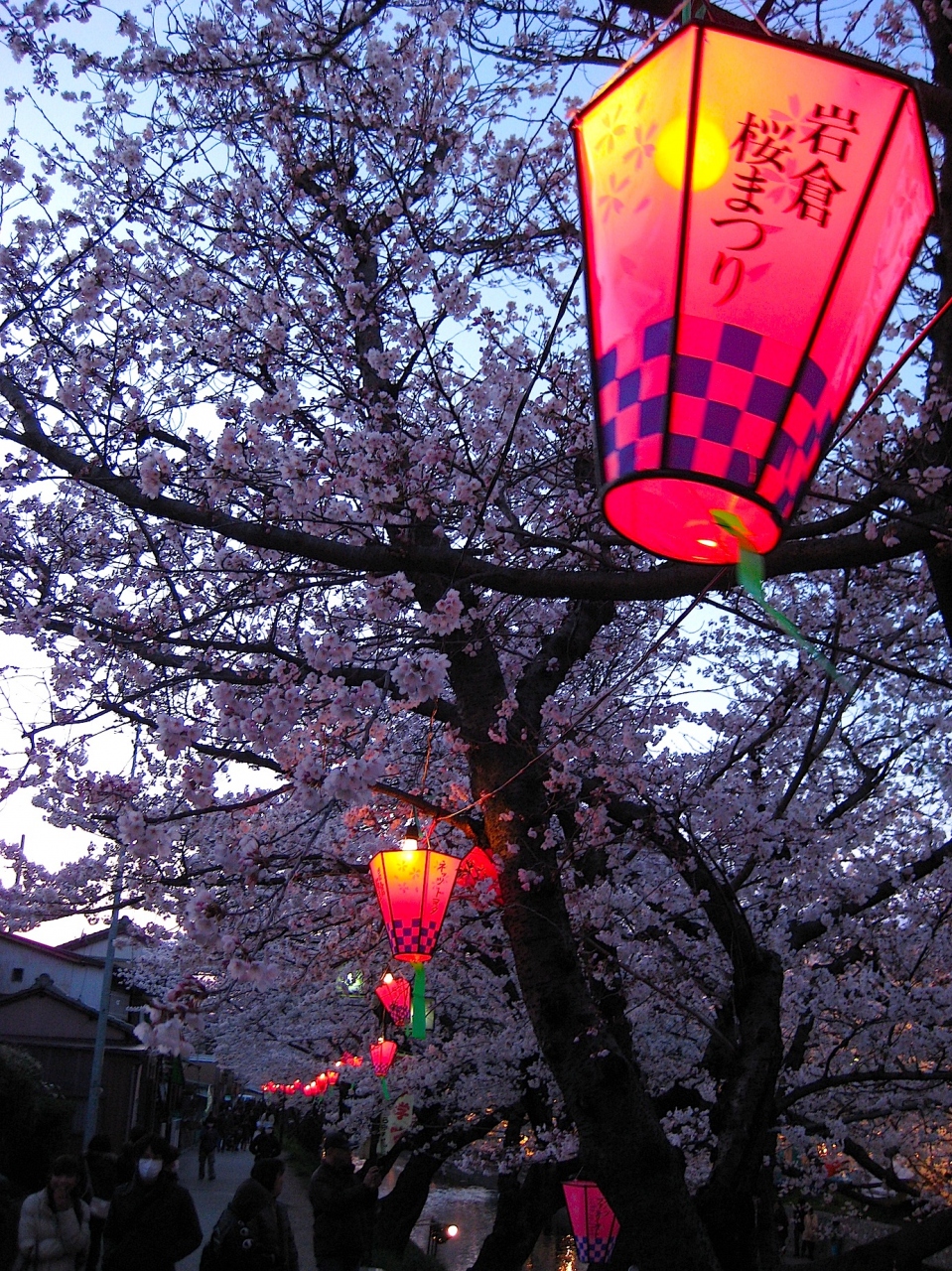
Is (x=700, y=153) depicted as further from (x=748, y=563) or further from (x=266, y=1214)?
(x=266, y=1214)

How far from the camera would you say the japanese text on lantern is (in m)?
2.00

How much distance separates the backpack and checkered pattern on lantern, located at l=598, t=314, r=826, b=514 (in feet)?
19.3

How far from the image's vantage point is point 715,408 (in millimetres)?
1913

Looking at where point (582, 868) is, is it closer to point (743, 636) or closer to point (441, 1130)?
point (743, 636)

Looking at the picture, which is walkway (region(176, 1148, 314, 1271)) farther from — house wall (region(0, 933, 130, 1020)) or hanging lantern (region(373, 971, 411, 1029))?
house wall (region(0, 933, 130, 1020))

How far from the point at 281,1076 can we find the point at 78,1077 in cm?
919

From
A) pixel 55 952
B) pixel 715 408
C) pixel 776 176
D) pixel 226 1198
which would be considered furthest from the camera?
pixel 55 952

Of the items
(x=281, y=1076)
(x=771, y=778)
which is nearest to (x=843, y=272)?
(x=771, y=778)

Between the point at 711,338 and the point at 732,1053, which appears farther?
the point at 732,1053

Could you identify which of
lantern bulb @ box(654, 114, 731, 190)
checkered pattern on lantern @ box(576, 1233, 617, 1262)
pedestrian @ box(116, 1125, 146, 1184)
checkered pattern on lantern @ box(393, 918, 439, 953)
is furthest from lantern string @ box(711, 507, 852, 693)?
pedestrian @ box(116, 1125, 146, 1184)

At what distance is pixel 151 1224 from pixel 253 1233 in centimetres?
60

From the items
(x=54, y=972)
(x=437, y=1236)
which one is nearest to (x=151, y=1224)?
(x=437, y=1236)

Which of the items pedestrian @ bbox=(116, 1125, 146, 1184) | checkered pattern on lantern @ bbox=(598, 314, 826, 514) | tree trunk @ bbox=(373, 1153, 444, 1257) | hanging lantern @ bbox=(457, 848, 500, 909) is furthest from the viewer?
tree trunk @ bbox=(373, 1153, 444, 1257)

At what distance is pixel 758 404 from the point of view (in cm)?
193
